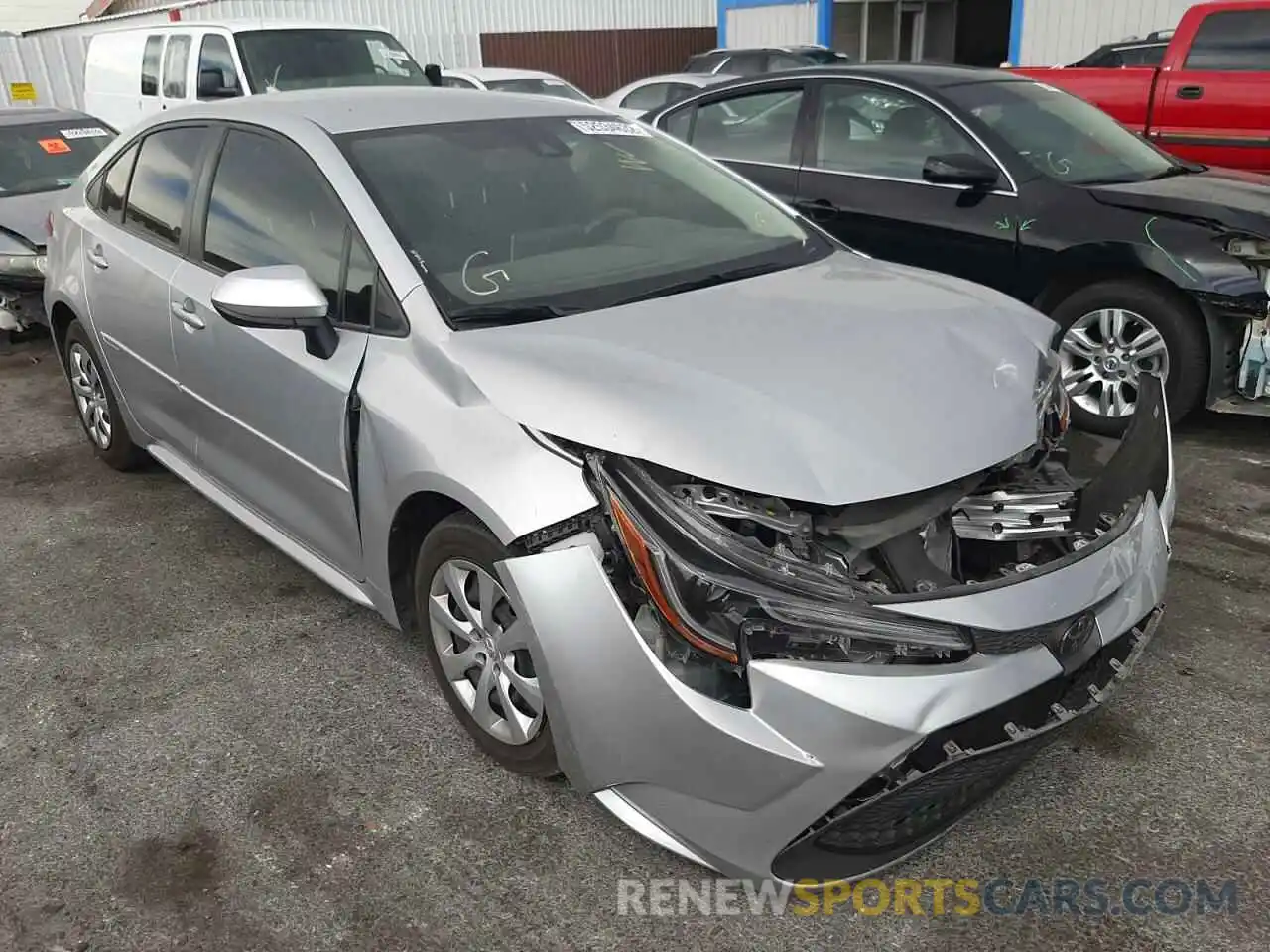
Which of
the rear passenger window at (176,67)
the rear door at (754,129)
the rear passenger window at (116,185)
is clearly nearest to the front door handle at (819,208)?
the rear door at (754,129)

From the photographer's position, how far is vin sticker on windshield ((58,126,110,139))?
27.7ft

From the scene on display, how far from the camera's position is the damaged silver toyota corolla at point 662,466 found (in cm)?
216

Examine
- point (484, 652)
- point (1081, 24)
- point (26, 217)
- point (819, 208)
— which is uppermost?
point (1081, 24)

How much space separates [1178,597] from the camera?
358 centimetres

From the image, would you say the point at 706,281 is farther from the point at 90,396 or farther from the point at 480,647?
the point at 90,396

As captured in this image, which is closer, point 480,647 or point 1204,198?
point 480,647

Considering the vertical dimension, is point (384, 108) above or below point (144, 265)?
above

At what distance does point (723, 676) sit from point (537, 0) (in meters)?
21.5

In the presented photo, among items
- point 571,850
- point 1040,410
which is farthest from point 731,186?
point 571,850

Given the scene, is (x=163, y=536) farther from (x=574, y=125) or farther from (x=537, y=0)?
(x=537, y=0)

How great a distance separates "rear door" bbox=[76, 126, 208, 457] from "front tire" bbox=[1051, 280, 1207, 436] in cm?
362

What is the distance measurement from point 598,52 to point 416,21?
418cm

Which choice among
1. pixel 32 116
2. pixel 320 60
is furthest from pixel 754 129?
pixel 32 116

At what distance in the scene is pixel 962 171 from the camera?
5.07m
